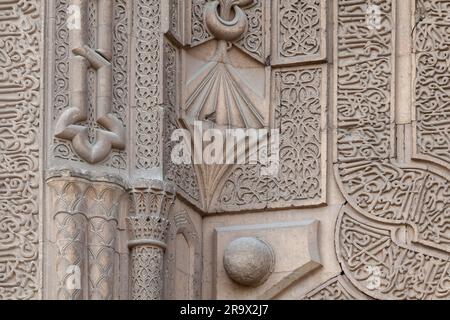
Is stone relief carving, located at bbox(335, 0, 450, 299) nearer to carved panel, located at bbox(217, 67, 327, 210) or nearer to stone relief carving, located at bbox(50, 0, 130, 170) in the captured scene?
carved panel, located at bbox(217, 67, 327, 210)

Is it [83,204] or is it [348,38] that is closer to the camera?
[83,204]

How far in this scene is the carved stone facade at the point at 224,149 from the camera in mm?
14352

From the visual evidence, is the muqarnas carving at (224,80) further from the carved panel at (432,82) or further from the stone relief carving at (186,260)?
the carved panel at (432,82)

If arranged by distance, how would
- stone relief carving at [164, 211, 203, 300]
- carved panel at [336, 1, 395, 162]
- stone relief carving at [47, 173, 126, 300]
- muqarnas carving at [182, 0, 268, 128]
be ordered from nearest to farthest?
stone relief carving at [47, 173, 126, 300]
stone relief carving at [164, 211, 203, 300]
carved panel at [336, 1, 395, 162]
muqarnas carving at [182, 0, 268, 128]

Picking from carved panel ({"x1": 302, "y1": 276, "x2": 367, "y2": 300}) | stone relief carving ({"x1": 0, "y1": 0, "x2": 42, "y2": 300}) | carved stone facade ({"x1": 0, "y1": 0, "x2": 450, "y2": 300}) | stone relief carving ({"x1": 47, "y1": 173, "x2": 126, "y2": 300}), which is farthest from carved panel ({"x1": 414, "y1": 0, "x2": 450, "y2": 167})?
stone relief carving ({"x1": 0, "y1": 0, "x2": 42, "y2": 300})

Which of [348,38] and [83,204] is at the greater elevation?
[348,38]

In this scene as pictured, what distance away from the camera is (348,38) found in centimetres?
1523

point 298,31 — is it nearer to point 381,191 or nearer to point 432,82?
point 432,82

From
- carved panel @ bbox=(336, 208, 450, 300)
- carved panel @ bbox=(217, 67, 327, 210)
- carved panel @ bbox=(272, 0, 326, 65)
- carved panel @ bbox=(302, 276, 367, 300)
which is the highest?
carved panel @ bbox=(272, 0, 326, 65)

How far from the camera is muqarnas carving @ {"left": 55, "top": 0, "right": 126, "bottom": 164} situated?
568 inches

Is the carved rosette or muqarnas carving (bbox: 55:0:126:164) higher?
muqarnas carving (bbox: 55:0:126:164)

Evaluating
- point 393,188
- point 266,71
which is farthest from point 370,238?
point 266,71
